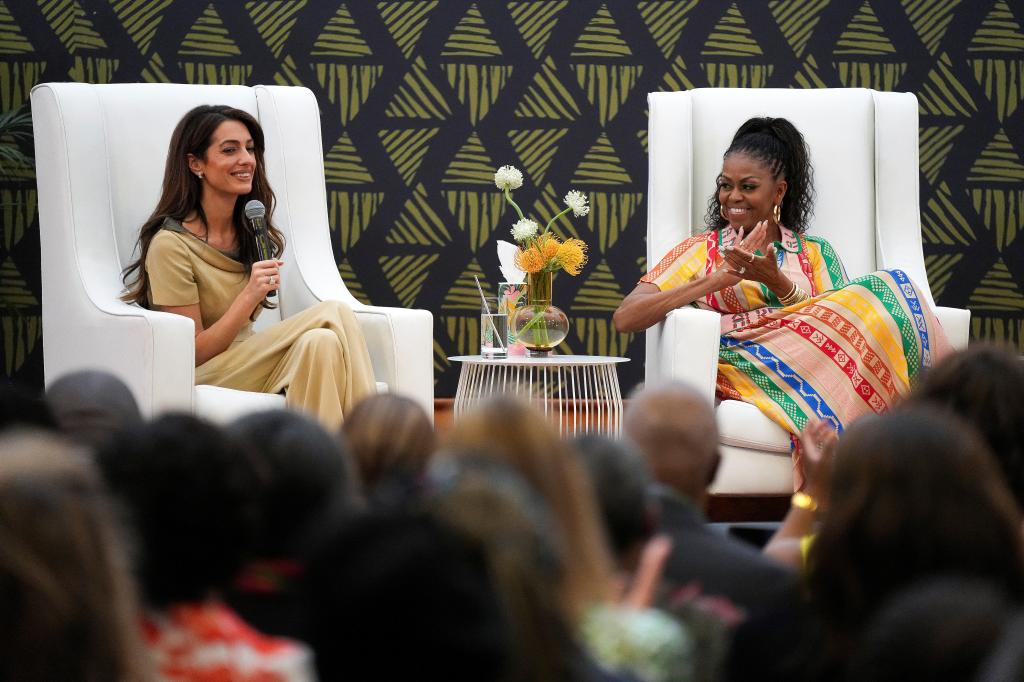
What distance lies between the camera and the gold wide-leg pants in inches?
126

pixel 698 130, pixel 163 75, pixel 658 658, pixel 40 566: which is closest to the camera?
pixel 40 566

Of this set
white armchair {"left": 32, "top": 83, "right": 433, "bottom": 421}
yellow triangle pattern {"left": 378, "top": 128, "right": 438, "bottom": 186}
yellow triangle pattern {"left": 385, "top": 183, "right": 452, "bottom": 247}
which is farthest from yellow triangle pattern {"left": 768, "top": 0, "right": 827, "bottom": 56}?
white armchair {"left": 32, "top": 83, "right": 433, "bottom": 421}

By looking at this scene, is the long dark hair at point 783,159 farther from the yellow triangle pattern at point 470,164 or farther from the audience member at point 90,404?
the audience member at point 90,404

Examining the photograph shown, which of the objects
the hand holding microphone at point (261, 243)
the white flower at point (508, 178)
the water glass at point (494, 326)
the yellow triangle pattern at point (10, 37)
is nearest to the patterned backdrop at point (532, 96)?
the yellow triangle pattern at point (10, 37)

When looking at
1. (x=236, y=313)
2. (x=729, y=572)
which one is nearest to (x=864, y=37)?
(x=236, y=313)

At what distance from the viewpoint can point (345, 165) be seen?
5152mm

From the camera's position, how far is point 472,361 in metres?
3.60

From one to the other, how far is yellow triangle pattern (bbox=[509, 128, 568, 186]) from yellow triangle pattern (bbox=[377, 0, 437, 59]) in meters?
0.56

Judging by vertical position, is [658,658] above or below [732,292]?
below

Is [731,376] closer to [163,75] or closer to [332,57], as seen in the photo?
[332,57]

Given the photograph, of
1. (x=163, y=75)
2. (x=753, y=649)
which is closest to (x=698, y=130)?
(x=163, y=75)

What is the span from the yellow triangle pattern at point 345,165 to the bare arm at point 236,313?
179 centimetres

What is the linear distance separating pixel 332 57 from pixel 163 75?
0.66 metres

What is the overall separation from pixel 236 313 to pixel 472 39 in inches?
84.9
